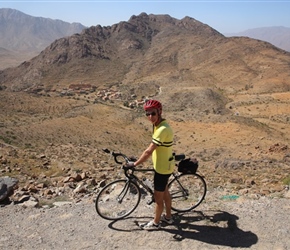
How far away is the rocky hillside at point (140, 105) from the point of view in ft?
43.1

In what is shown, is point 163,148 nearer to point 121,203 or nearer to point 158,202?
point 158,202

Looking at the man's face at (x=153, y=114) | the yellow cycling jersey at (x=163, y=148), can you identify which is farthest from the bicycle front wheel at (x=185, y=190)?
the man's face at (x=153, y=114)

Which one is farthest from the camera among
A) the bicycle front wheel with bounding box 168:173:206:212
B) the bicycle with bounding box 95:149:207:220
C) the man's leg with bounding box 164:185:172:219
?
the bicycle front wheel with bounding box 168:173:206:212

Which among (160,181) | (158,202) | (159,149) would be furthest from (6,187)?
(159,149)

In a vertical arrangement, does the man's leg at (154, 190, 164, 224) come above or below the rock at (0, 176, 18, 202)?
above

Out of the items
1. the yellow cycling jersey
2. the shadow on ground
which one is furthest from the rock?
the yellow cycling jersey

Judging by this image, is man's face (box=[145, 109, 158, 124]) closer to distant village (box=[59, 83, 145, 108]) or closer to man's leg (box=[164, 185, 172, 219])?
man's leg (box=[164, 185, 172, 219])

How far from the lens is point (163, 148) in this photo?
5.31 m

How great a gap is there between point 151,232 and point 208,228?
3.18 ft

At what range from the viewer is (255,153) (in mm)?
19266

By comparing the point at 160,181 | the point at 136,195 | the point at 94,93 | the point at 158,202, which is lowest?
the point at 94,93

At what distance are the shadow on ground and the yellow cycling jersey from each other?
114 centimetres

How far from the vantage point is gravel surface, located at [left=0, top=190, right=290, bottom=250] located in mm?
5488

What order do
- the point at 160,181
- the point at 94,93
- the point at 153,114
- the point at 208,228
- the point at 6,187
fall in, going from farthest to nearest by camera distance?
the point at 94,93 < the point at 6,187 < the point at 208,228 < the point at 160,181 < the point at 153,114
